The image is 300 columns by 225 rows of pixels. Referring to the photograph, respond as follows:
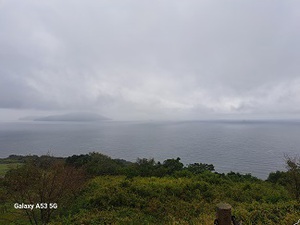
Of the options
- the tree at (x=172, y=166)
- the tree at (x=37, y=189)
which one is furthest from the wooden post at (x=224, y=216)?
the tree at (x=172, y=166)

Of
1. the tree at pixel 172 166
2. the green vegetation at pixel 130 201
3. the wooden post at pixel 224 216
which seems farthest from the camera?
the tree at pixel 172 166

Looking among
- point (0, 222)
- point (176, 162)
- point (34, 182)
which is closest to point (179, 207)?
point (34, 182)

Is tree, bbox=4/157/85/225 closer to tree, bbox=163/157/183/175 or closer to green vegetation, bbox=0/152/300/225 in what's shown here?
green vegetation, bbox=0/152/300/225

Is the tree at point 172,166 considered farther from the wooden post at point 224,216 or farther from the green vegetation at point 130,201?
the wooden post at point 224,216

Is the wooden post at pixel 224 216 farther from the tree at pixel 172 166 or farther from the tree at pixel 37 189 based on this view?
the tree at pixel 172 166

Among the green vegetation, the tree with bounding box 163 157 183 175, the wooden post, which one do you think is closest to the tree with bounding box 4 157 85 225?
the green vegetation

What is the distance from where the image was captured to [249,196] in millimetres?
14164

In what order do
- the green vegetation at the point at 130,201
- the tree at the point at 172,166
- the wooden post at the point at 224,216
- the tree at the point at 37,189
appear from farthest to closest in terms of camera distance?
the tree at the point at 172,166, the tree at the point at 37,189, the green vegetation at the point at 130,201, the wooden post at the point at 224,216

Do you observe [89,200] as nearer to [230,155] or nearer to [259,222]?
[259,222]

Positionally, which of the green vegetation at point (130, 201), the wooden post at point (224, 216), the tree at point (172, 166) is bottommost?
the tree at point (172, 166)

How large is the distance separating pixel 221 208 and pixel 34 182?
33.3 feet

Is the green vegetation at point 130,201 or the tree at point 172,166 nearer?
the green vegetation at point 130,201

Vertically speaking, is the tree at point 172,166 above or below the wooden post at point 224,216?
below

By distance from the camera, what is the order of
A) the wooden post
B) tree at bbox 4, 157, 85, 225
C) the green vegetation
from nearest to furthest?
the wooden post → the green vegetation → tree at bbox 4, 157, 85, 225
